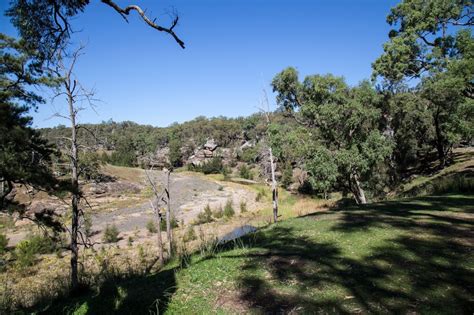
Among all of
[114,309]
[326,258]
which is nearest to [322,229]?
[326,258]

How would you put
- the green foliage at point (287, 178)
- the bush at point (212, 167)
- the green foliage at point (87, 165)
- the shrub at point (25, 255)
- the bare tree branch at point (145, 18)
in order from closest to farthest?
the bare tree branch at point (145, 18) < the green foliage at point (87, 165) < the shrub at point (25, 255) < the green foliage at point (287, 178) < the bush at point (212, 167)

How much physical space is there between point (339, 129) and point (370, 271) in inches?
536

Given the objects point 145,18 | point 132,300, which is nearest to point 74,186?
point 132,300

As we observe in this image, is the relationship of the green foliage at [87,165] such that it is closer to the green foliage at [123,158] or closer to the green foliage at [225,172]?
the green foliage at [225,172]

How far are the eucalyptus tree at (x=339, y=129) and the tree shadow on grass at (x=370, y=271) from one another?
847 cm

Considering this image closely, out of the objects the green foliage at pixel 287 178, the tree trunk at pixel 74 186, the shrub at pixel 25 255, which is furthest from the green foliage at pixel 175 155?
the tree trunk at pixel 74 186

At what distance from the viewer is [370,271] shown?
4887 mm

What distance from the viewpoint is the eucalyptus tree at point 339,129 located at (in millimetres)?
16094

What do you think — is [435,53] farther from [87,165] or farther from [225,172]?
[225,172]

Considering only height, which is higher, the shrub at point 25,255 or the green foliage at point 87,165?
the green foliage at point 87,165

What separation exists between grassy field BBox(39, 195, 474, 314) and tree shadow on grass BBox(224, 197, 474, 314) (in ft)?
0.04

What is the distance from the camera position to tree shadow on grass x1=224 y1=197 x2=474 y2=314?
155 inches

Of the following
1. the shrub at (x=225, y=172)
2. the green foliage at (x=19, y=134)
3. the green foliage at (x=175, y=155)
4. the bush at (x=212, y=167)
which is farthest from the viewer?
the green foliage at (x=175, y=155)

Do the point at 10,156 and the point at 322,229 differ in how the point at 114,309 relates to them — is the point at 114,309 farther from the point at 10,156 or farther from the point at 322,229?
the point at 10,156
